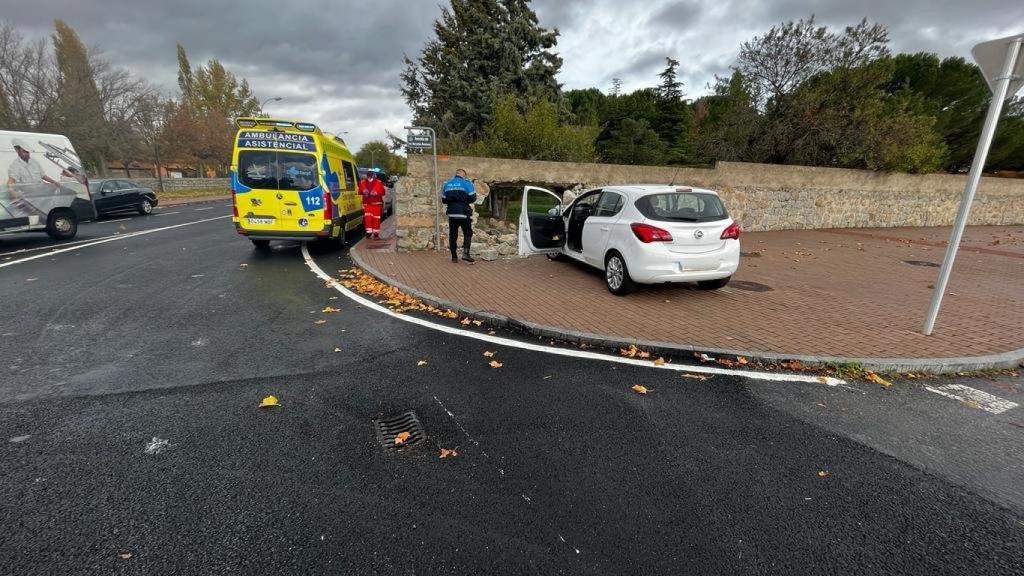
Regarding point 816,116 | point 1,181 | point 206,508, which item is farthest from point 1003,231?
point 1,181

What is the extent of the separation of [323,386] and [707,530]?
3.08m

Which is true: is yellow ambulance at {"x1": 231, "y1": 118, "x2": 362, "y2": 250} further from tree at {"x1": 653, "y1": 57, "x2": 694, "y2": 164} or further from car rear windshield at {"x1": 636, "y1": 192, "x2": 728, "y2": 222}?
tree at {"x1": 653, "y1": 57, "x2": 694, "y2": 164}

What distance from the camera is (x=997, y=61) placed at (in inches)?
172

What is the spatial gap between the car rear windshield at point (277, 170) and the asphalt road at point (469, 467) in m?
4.85

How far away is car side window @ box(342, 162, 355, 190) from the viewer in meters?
11.2

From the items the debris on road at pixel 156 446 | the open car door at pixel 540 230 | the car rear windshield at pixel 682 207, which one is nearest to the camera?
the debris on road at pixel 156 446

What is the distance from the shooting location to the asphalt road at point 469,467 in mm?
2105

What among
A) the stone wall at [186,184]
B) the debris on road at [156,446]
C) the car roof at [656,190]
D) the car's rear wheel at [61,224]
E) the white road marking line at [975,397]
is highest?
the stone wall at [186,184]

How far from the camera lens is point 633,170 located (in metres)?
11.3

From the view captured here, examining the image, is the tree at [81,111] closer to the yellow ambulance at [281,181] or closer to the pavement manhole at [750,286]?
the yellow ambulance at [281,181]

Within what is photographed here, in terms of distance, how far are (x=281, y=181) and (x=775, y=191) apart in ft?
47.4

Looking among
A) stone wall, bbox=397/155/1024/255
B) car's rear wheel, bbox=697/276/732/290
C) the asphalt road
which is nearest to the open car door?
stone wall, bbox=397/155/1024/255

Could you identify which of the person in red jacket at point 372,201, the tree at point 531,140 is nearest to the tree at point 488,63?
the tree at point 531,140

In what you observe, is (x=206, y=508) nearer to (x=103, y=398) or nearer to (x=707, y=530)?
(x=103, y=398)
